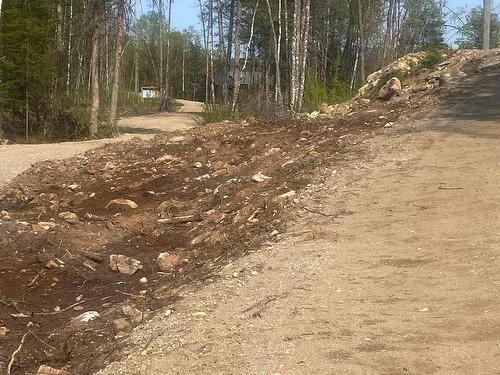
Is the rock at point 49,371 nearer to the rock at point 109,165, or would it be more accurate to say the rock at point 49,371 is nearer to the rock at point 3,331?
the rock at point 3,331

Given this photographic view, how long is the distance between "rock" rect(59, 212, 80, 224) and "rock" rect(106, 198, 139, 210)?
22.6 inches

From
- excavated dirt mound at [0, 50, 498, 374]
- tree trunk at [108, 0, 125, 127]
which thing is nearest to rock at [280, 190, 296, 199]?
excavated dirt mound at [0, 50, 498, 374]

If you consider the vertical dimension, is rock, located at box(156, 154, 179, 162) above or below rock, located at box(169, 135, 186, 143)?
below

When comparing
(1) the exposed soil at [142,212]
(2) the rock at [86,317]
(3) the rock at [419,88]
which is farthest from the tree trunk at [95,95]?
(2) the rock at [86,317]

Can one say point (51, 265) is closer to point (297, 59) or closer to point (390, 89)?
point (390, 89)

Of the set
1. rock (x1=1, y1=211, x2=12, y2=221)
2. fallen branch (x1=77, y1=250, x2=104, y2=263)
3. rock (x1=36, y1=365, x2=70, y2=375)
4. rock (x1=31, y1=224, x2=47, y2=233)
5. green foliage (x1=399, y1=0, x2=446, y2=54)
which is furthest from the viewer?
green foliage (x1=399, y1=0, x2=446, y2=54)

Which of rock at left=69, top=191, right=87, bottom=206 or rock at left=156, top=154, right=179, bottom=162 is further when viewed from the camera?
rock at left=156, top=154, right=179, bottom=162

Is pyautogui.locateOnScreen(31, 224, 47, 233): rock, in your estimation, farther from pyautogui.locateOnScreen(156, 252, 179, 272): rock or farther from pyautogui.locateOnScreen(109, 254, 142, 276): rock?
pyautogui.locateOnScreen(156, 252, 179, 272): rock

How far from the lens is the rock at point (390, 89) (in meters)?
13.4

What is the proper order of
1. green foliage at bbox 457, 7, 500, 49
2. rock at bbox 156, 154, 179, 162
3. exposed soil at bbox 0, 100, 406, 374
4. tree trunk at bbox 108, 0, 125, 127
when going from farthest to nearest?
green foliage at bbox 457, 7, 500, 49 < tree trunk at bbox 108, 0, 125, 127 < rock at bbox 156, 154, 179, 162 < exposed soil at bbox 0, 100, 406, 374

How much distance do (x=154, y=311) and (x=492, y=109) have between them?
7.98 meters

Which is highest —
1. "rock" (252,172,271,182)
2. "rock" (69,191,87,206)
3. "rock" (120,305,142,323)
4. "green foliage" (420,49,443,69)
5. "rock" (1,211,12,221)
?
"green foliage" (420,49,443,69)

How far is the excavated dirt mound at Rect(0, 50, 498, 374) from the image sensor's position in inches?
206

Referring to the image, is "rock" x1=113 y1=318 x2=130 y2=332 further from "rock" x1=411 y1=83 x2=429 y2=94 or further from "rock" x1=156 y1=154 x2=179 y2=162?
"rock" x1=411 y1=83 x2=429 y2=94
